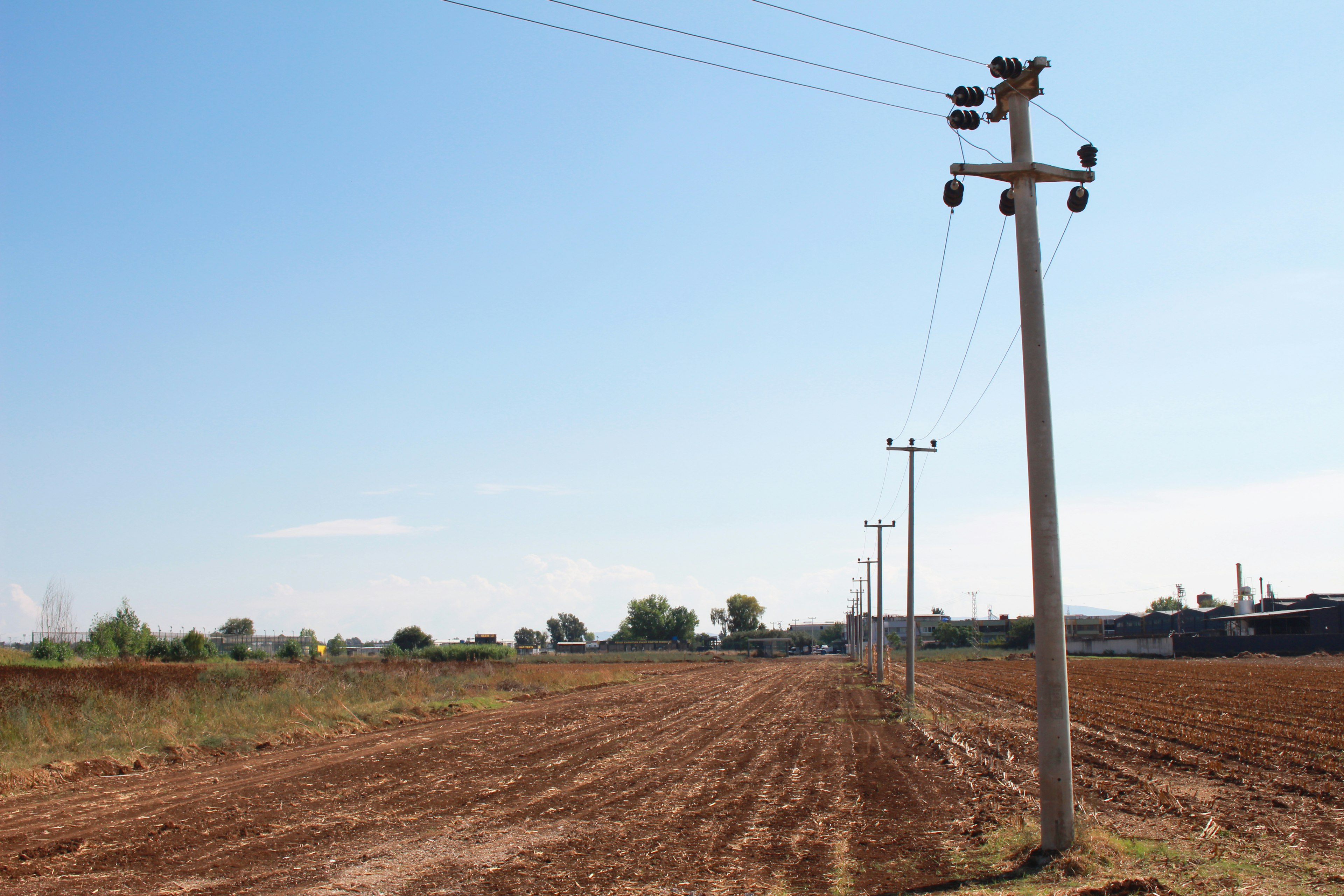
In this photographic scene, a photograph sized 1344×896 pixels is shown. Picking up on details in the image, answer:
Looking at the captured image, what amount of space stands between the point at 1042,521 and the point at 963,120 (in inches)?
189

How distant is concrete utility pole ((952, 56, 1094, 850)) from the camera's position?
8.81 m

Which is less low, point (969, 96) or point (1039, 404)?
point (969, 96)

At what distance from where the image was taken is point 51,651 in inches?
2383

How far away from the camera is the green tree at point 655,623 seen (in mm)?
195250

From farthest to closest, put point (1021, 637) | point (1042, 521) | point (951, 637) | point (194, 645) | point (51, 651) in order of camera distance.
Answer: point (951, 637) < point (1021, 637) < point (194, 645) < point (51, 651) < point (1042, 521)

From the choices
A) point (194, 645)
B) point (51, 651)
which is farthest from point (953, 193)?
point (194, 645)

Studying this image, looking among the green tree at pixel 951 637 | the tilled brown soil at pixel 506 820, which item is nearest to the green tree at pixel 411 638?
the green tree at pixel 951 637

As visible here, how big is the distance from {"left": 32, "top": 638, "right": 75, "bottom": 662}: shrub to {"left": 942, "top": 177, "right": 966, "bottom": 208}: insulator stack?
218ft

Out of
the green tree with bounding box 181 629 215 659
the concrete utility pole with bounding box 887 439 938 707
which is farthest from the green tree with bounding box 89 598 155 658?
the concrete utility pole with bounding box 887 439 938 707

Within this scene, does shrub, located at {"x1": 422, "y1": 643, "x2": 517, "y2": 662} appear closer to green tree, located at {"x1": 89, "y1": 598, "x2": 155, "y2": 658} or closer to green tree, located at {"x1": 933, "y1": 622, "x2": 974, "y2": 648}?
green tree, located at {"x1": 89, "y1": 598, "x2": 155, "y2": 658}

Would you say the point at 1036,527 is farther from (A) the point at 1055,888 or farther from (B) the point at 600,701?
(B) the point at 600,701

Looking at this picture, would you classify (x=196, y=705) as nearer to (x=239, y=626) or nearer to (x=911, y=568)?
(x=911, y=568)

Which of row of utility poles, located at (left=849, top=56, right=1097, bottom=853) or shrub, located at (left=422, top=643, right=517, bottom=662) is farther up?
row of utility poles, located at (left=849, top=56, right=1097, bottom=853)

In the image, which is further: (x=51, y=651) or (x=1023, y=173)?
(x=51, y=651)
